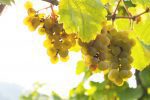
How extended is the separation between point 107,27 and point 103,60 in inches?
4.0

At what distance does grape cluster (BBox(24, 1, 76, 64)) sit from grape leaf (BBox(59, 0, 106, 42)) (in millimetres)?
49

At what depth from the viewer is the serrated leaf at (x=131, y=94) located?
8.37 ft

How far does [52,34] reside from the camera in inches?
41.4

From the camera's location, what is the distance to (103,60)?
38.7 inches

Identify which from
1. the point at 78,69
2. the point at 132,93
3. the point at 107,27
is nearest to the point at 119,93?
the point at 132,93

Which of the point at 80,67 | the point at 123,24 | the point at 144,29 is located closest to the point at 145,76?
the point at 80,67

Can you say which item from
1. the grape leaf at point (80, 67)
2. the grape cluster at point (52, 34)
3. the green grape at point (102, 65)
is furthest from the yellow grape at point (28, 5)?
the grape leaf at point (80, 67)

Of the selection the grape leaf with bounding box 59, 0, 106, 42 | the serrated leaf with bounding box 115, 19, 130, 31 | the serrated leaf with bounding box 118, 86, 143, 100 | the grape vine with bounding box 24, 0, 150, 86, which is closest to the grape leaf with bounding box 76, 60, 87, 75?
the serrated leaf with bounding box 118, 86, 143, 100

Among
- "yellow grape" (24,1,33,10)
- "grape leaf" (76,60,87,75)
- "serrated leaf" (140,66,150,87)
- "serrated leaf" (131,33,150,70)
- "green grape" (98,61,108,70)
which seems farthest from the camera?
"serrated leaf" (140,66,150,87)

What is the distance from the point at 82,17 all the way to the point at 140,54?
26 centimetres

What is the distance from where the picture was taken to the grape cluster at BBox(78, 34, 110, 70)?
3.20 feet

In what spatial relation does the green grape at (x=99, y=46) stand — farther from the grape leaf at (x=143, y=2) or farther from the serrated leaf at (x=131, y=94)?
the serrated leaf at (x=131, y=94)

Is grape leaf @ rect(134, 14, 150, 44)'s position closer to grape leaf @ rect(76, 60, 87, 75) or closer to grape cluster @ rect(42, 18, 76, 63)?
grape cluster @ rect(42, 18, 76, 63)

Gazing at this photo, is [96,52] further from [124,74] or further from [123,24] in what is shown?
[123,24]
